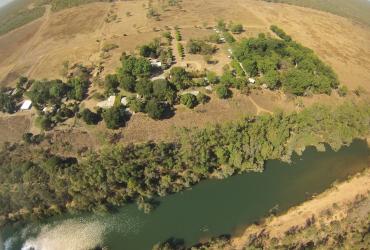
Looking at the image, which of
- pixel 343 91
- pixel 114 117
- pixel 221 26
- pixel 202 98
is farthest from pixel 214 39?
pixel 114 117

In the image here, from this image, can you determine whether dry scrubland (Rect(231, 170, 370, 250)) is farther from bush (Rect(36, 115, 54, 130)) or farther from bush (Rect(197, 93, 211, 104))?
bush (Rect(36, 115, 54, 130))

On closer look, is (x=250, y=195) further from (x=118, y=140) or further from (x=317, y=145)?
(x=118, y=140)

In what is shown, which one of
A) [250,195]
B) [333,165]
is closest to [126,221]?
[250,195]

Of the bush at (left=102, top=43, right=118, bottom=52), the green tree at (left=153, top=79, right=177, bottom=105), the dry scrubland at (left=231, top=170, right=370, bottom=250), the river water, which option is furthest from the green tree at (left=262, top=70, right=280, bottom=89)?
the bush at (left=102, top=43, right=118, bottom=52)

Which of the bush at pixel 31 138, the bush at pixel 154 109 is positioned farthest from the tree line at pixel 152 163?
the bush at pixel 154 109

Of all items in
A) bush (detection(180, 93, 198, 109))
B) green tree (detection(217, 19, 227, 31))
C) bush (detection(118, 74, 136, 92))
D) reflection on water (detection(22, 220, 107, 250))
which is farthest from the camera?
green tree (detection(217, 19, 227, 31))

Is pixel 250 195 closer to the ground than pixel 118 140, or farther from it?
closer to the ground

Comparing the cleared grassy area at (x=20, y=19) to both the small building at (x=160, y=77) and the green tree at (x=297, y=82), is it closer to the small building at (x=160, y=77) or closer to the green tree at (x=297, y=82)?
the small building at (x=160, y=77)
